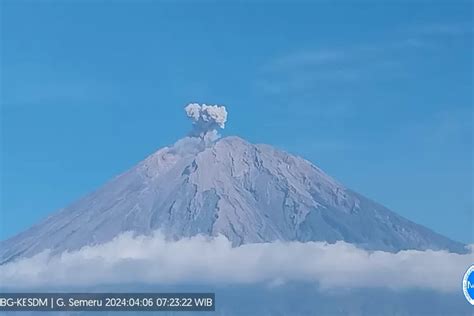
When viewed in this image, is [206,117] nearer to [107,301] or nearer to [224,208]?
[224,208]

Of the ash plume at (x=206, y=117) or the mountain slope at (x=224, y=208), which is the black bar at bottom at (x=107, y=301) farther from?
the ash plume at (x=206, y=117)

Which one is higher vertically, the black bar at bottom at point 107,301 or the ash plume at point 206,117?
the ash plume at point 206,117

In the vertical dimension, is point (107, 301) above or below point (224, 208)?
below

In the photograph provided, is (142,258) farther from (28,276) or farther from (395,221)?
(395,221)

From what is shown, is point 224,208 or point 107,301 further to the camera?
point 224,208

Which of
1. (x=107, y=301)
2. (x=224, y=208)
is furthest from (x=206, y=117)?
(x=107, y=301)

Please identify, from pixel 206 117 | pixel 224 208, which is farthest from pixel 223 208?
pixel 206 117

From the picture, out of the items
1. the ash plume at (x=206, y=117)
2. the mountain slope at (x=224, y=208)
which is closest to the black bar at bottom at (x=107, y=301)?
the mountain slope at (x=224, y=208)
